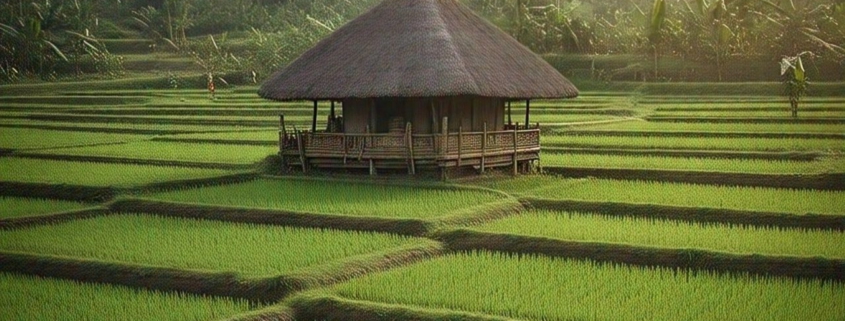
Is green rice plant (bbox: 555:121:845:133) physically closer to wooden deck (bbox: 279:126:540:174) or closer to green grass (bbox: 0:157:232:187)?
wooden deck (bbox: 279:126:540:174)

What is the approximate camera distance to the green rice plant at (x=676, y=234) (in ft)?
30.8

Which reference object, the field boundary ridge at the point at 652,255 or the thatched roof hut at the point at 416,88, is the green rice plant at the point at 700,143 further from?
the field boundary ridge at the point at 652,255

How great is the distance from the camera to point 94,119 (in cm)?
2825

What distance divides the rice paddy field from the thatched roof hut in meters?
0.49

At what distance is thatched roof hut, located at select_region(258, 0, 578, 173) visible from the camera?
603 inches

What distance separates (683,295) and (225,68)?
40671 millimetres

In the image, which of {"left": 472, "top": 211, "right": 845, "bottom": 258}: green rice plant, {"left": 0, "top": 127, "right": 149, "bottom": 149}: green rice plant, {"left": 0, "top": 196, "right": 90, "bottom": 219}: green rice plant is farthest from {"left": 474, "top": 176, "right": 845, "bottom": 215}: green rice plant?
{"left": 0, "top": 127, "right": 149, "bottom": 149}: green rice plant

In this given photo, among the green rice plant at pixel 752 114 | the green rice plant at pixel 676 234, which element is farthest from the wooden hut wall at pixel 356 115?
the green rice plant at pixel 752 114

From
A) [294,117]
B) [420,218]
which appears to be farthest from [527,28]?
[420,218]

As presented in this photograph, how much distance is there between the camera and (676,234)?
34.2ft

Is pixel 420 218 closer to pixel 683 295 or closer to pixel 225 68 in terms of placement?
pixel 683 295

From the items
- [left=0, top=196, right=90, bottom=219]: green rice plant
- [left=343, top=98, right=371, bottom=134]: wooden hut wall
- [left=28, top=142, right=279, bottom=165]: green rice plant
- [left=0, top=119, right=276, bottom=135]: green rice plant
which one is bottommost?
[left=0, top=119, right=276, bottom=135]: green rice plant

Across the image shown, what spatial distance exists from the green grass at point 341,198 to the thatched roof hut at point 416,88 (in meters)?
1.04

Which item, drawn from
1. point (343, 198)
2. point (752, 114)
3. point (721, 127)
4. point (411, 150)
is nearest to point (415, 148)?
point (411, 150)
